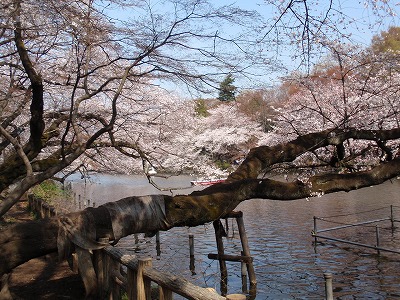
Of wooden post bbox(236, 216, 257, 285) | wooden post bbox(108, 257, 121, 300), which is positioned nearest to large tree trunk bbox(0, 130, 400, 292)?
wooden post bbox(108, 257, 121, 300)

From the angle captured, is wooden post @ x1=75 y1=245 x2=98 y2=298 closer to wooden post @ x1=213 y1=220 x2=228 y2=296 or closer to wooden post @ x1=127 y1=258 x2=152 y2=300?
wooden post @ x1=127 y1=258 x2=152 y2=300

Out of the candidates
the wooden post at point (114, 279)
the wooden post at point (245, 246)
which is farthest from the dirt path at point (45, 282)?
the wooden post at point (245, 246)

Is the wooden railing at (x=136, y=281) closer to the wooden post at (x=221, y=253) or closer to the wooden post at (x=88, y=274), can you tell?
the wooden post at (x=88, y=274)

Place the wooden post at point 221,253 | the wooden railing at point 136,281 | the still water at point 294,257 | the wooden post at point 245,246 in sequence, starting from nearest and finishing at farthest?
1. the wooden railing at point 136,281
2. the wooden post at point 221,253
3. the wooden post at point 245,246
4. the still water at point 294,257

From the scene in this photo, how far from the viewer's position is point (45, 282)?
888cm

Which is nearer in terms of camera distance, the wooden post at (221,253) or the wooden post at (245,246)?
the wooden post at (221,253)

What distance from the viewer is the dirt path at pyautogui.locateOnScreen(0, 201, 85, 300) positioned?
26.0 ft

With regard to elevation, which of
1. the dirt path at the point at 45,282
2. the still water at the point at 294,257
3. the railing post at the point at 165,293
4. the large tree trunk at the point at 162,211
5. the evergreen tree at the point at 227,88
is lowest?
the still water at the point at 294,257

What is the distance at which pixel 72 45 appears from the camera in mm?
7531

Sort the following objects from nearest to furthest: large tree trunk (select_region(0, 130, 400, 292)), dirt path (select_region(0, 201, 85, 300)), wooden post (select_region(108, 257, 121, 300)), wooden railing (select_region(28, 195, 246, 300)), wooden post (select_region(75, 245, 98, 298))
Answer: wooden railing (select_region(28, 195, 246, 300)) < large tree trunk (select_region(0, 130, 400, 292)) < wooden post (select_region(75, 245, 98, 298)) < wooden post (select_region(108, 257, 121, 300)) < dirt path (select_region(0, 201, 85, 300))

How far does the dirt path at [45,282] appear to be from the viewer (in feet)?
26.0

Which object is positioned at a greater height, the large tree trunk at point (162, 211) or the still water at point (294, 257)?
the large tree trunk at point (162, 211)

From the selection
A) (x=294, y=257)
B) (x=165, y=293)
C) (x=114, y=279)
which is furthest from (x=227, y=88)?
(x=294, y=257)

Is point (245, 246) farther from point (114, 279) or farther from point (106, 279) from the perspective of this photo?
point (114, 279)
